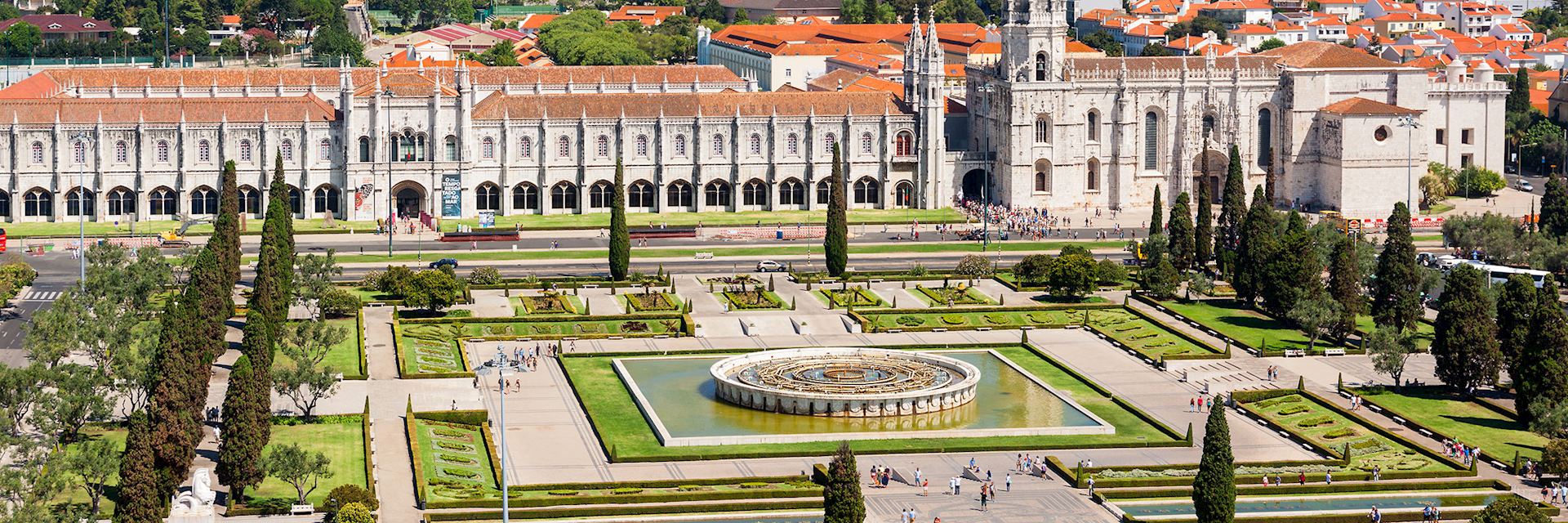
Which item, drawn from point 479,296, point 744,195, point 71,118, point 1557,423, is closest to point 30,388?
point 479,296

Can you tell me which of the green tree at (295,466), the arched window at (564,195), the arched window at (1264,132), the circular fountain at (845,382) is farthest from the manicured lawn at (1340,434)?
the arched window at (564,195)

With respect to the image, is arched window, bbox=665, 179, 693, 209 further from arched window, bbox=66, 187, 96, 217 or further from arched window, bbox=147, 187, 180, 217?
arched window, bbox=66, 187, 96, 217

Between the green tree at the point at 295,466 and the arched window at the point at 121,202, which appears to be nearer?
the green tree at the point at 295,466

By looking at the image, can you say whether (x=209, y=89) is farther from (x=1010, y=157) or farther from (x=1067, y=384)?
(x=1067, y=384)

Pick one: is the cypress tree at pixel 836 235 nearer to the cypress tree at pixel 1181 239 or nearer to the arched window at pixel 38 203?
the cypress tree at pixel 1181 239

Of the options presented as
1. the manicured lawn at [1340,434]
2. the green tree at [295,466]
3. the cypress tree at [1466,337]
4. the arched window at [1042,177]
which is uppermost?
the arched window at [1042,177]

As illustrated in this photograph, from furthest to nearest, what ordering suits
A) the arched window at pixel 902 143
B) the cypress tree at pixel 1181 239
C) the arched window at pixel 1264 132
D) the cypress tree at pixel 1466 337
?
the arched window at pixel 1264 132, the arched window at pixel 902 143, the cypress tree at pixel 1181 239, the cypress tree at pixel 1466 337
